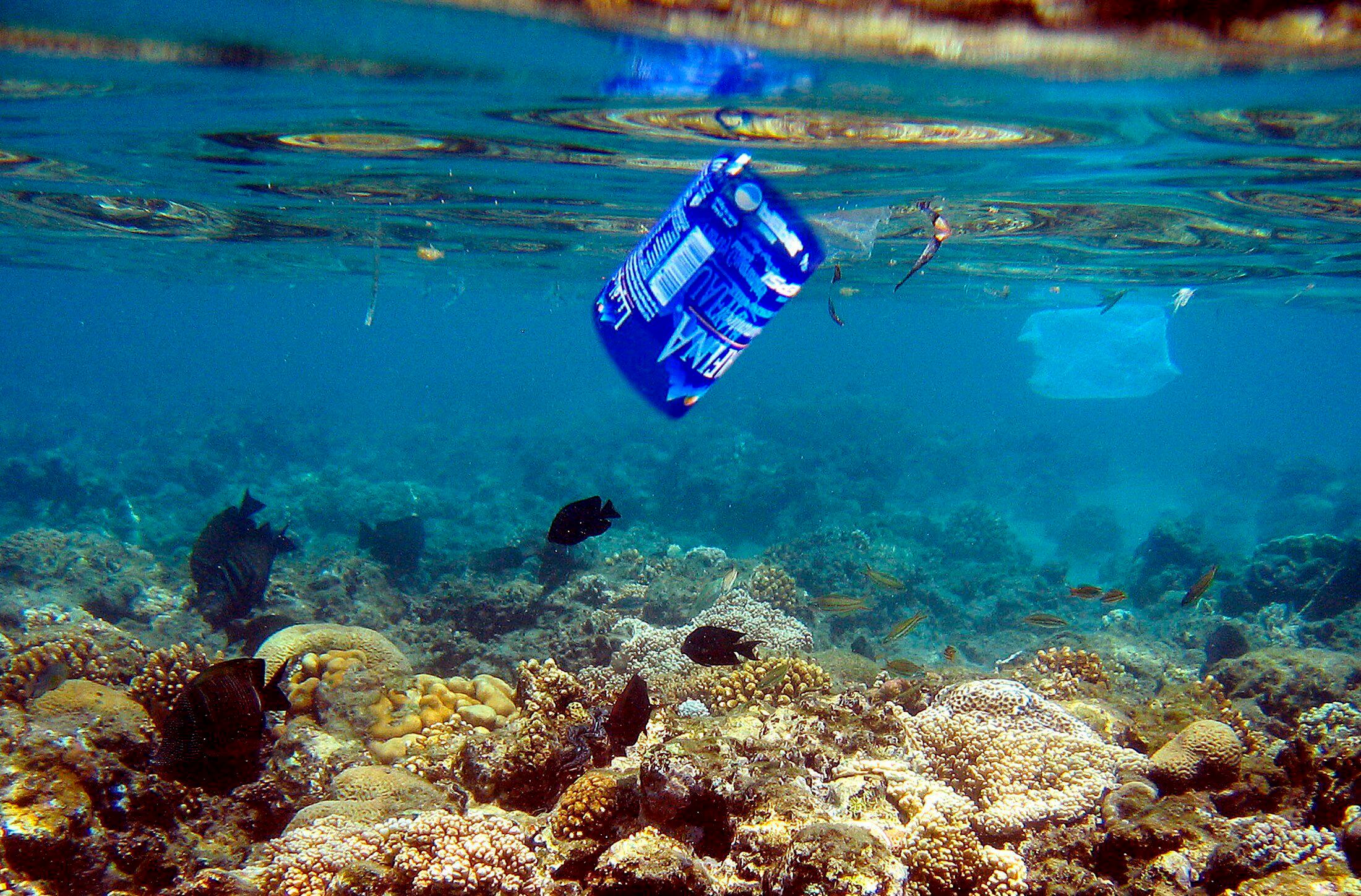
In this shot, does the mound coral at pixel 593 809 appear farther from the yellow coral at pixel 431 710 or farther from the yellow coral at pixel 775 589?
the yellow coral at pixel 775 589

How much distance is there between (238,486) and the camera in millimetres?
23109

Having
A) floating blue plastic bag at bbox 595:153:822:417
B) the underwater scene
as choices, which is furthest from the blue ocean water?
floating blue plastic bag at bbox 595:153:822:417

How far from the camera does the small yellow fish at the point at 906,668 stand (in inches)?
260

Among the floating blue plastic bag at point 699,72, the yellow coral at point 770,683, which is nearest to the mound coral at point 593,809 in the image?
the yellow coral at point 770,683

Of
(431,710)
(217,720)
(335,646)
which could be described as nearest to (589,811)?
(217,720)

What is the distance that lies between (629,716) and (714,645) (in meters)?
0.88

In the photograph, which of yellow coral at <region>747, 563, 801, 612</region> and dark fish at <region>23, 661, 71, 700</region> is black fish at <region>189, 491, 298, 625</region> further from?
yellow coral at <region>747, 563, 801, 612</region>

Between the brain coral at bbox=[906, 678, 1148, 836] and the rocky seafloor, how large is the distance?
0.06 ft

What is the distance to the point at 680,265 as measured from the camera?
2.45m

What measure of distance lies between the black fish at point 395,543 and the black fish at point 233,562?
2993 millimetres

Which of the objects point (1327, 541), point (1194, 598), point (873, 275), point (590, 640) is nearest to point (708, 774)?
point (590, 640)

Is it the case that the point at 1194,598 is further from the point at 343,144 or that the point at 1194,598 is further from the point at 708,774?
the point at 343,144

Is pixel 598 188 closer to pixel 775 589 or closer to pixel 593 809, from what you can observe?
pixel 775 589

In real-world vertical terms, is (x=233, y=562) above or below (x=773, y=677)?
below
